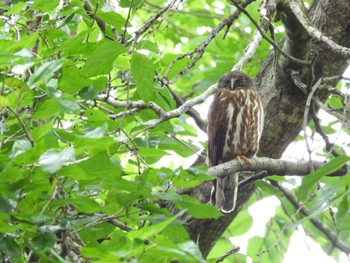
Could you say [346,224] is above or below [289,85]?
below

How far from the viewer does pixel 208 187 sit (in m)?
4.76

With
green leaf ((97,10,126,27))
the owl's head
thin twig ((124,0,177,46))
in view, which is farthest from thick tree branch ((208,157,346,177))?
the owl's head

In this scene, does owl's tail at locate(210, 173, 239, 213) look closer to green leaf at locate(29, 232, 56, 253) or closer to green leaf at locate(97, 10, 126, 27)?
green leaf at locate(97, 10, 126, 27)

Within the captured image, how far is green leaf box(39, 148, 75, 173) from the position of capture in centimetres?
215

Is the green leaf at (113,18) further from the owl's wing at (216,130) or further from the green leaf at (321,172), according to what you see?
the owl's wing at (216,130)

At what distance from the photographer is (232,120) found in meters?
5.70

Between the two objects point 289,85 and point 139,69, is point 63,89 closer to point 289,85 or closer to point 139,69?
point 139,69

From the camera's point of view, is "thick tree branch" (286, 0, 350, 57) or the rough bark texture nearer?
"thick tree branch" (286, 0, 350, 57)

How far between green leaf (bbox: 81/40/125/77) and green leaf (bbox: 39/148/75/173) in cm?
83

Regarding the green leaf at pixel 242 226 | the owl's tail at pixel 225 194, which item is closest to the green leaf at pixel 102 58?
the owl's tail at pixel 225 194

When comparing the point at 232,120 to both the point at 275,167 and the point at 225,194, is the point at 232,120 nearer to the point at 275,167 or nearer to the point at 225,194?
the point at 225,194

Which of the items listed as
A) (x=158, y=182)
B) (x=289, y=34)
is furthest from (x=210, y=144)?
(x=158, y=182)

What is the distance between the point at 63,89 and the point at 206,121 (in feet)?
8.78

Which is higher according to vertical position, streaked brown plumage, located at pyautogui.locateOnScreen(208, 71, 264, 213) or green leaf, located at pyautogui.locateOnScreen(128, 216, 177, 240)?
green leaf, located at pyautogui.locateOnScreen(128, 216, 177, 240)
